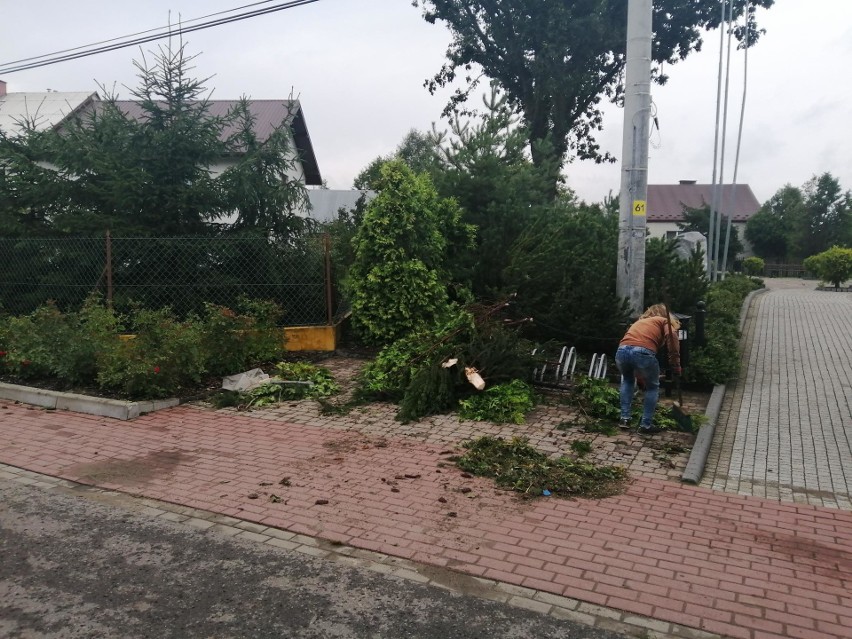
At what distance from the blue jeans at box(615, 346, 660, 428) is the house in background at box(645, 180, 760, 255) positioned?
47.5 metres

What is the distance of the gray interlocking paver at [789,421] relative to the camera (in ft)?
18.5

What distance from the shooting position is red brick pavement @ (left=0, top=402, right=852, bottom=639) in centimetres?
378

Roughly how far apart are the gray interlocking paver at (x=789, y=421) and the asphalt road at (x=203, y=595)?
3042mm

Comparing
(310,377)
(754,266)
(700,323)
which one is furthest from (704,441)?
(754,266)

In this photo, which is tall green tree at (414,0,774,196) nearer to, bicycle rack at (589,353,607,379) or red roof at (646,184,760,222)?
bicycle rack at (589,353,607,379)

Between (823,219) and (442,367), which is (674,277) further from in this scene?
(823,219)

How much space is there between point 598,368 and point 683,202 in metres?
50.3

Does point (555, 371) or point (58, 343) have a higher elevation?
point (58, 343)

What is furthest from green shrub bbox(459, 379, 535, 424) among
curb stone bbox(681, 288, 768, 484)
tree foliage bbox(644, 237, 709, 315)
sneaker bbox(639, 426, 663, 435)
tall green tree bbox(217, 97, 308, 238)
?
tall green tree bbox(217, 97, 308, 238)

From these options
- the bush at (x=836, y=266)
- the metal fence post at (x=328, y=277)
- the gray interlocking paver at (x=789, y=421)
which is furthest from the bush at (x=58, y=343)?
the bush at (x=836, y=266)

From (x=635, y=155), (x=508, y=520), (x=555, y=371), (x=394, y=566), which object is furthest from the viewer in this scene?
(x=635, y=155)

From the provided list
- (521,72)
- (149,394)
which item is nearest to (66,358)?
(149,394)

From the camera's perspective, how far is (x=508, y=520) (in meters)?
4.80

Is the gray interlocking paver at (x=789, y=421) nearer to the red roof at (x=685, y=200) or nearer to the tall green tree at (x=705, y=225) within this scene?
the tall green tree at (x=705, y=225)
